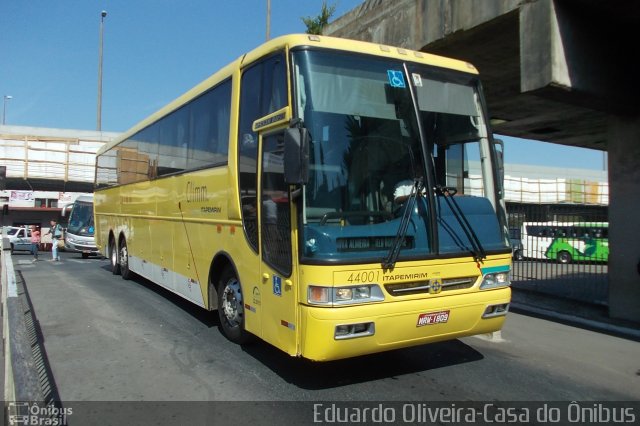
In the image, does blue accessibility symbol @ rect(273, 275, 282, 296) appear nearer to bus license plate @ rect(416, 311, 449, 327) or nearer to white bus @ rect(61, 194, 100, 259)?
bus license plate @ rect(416, 311, 449, 327)

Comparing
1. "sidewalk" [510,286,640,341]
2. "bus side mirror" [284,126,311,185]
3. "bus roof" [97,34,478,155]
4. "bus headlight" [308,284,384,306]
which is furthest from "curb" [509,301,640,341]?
"bus side mirror" [284,126,311,185]

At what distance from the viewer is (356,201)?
4.69 m

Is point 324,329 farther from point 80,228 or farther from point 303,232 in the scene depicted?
point 80,228

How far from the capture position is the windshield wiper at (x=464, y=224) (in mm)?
5078

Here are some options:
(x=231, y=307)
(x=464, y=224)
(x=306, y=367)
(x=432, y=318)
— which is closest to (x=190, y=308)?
(x=231, y=307)

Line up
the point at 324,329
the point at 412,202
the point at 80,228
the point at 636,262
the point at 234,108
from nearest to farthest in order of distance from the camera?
the point at 324,329, the point at 412,202, the point at 234,108, the point at 636,262, the point at 80,228

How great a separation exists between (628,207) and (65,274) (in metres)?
13.6

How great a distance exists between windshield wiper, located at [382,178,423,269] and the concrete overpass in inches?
126

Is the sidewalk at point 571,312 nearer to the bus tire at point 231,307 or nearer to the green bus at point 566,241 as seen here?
the green bus at point 566,241

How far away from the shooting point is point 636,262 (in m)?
8.46

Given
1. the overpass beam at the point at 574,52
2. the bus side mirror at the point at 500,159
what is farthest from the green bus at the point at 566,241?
the bus side mirror at the point at 500,159

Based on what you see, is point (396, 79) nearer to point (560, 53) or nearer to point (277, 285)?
point (277, 285)

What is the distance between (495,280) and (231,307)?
3222mm

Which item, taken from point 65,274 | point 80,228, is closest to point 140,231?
point 65,274
